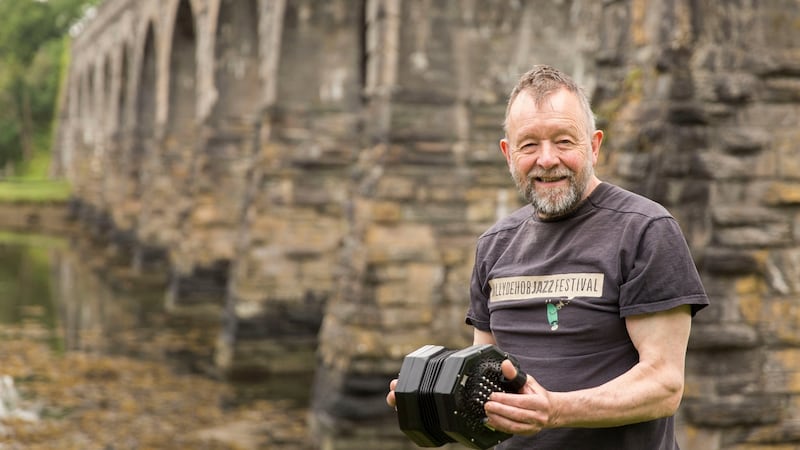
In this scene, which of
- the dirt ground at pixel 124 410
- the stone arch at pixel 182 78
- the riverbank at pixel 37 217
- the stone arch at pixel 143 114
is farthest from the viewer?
the riverbank at pixel 37 217

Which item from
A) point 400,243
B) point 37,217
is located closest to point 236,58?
point 400,243

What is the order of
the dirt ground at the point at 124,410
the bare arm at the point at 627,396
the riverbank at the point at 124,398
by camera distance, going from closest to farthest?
the bare arm at the point at 627,396
the dirt ground at the point at 124,410
the riverbank at the point at 124,398

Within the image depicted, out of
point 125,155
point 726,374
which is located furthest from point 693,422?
point 125,155

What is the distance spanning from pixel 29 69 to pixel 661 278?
56.3 m

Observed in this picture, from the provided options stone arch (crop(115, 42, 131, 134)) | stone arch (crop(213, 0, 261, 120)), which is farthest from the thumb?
stone arch (crop(115, 42, 131, 134))

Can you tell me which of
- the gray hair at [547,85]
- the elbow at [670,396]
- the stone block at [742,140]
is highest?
the gray hair at [547,85]

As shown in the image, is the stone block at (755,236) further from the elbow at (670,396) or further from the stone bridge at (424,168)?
the elbow at (670,396)

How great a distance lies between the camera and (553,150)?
2.95 meters

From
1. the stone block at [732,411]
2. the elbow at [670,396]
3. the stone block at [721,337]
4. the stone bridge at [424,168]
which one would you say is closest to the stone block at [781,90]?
the stone bridge at [424,168]

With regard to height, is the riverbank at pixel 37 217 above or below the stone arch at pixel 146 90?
below

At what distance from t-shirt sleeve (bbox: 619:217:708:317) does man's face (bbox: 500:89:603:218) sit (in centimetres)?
25

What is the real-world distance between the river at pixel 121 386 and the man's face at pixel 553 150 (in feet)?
26.4

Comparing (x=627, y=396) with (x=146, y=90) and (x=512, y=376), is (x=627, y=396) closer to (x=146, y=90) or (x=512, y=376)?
(x=512, y=376)

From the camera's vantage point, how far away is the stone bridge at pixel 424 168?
5.99 meters
